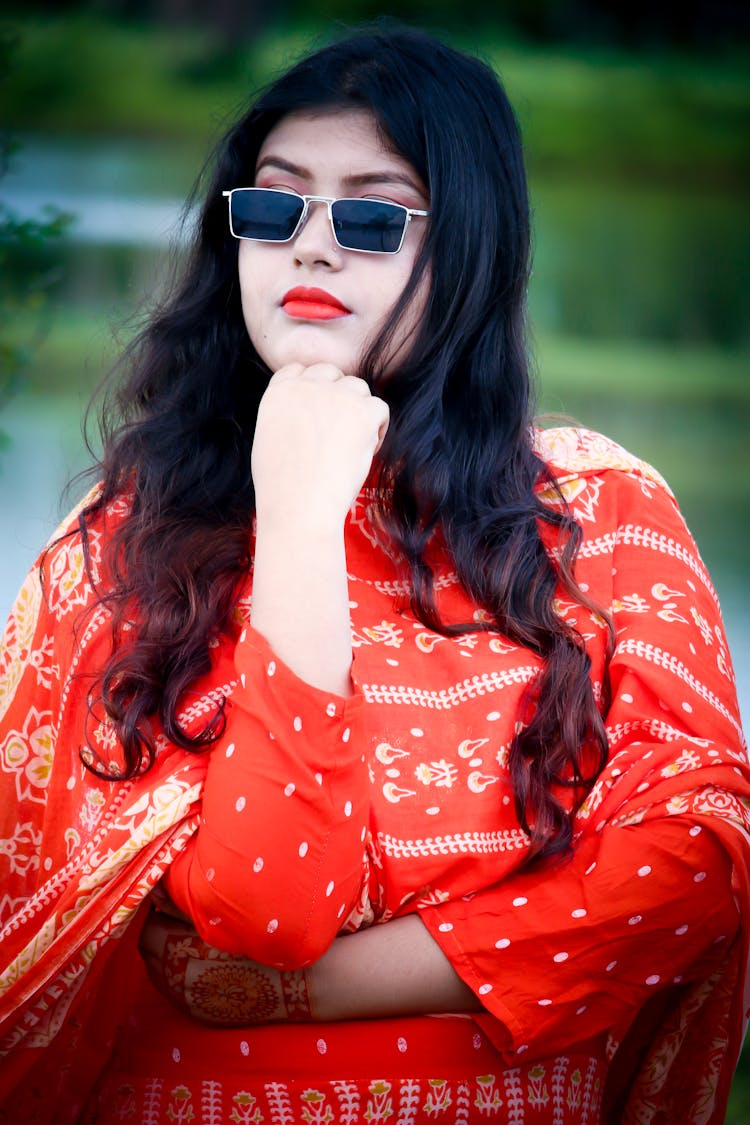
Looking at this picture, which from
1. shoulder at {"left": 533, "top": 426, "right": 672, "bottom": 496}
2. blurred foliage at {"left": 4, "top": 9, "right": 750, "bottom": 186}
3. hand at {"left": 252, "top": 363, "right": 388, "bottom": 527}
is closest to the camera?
hand at {"left": 252, "top": 363, "right": 388, "bottom": 527}

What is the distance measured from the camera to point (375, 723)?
1567 millimetres

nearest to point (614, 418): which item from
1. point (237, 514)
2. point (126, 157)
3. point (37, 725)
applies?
point (126, 157)

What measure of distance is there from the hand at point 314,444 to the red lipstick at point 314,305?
0.08 metres

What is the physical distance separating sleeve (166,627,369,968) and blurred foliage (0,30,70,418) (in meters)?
1.47

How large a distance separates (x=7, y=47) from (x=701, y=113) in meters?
1.92

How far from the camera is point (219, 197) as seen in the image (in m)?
1.89

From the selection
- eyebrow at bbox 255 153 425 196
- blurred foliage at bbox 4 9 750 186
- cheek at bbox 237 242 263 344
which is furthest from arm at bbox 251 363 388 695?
blurred foliage at bbox 4 9 750 186

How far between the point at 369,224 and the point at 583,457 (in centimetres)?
48

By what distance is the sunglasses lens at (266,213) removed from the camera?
1664 millimetres

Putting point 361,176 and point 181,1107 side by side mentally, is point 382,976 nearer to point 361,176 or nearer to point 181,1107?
point 181,1107

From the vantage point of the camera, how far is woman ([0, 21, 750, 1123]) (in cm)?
144

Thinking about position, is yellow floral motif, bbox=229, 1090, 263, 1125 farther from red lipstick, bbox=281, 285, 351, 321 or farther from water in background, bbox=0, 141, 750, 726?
water in background, bbox=0, 141, 750, 726

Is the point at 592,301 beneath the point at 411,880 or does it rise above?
above

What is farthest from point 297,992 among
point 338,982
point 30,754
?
point 30,754
